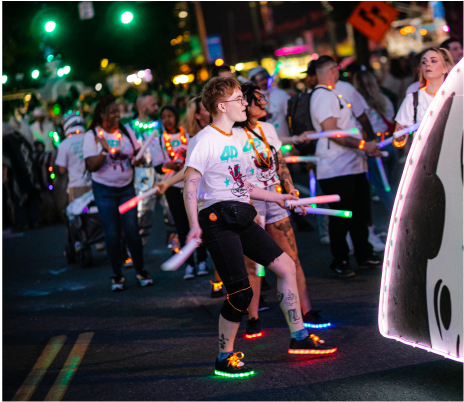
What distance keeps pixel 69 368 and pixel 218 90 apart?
2.51 metres

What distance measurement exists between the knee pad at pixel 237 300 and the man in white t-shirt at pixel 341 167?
2.53 m

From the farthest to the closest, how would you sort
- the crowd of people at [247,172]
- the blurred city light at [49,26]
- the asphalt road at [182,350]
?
1. the blurred city light at [49,26]
2. the crowd of people at [247,172]
3. the asphalt road at [182,350]

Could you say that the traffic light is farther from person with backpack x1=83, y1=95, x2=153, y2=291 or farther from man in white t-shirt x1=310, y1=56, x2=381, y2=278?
man in white t-shirt x1=310, y1=56, x2=381, y2=278

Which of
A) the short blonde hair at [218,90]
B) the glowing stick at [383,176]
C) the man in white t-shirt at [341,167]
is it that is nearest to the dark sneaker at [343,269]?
the man in white t-shirt at [341,167]

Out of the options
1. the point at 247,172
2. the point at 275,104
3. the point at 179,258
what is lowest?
the point at 179,258

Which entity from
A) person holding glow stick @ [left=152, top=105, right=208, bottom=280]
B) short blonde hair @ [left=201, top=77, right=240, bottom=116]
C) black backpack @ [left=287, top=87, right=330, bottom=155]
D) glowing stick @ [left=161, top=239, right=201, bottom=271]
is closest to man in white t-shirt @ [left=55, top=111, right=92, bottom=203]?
person holding glow stick @ [left=152, top=105, right=208, bottom=280]

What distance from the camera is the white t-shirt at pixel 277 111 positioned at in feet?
28.7

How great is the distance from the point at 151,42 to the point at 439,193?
1312 inches

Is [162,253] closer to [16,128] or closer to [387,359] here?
[387,359]

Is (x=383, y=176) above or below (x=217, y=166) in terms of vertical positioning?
below

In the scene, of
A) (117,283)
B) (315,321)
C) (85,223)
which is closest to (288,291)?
(315,321)

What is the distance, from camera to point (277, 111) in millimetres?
8805

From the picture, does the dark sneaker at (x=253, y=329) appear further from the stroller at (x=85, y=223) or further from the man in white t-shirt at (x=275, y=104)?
the stroller at (x=85, y=223)

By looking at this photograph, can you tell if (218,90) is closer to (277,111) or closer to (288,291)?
(288,291)
